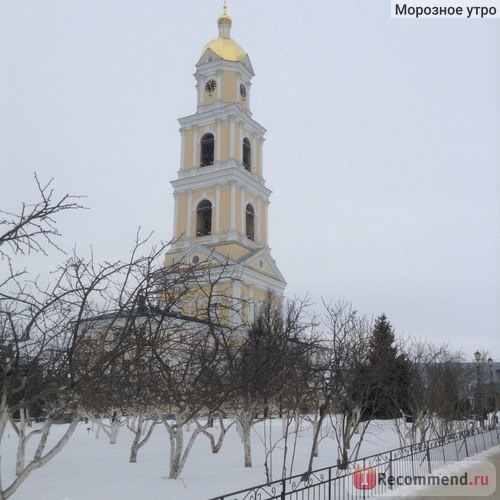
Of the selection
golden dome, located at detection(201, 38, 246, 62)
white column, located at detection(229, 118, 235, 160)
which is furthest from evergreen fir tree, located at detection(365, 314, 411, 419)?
golden dome, located at detection(201, 38, 246, 62)

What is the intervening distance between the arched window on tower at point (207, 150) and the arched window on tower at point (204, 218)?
4.31 m

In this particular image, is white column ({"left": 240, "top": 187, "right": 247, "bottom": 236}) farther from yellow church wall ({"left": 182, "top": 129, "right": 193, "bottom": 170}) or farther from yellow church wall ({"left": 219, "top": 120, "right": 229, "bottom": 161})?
yellow church wall ({"left": 182, "top": 129, "right": 193, "bottom": 170})

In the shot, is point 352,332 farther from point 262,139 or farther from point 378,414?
point 262,139

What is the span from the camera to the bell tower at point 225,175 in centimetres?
4984

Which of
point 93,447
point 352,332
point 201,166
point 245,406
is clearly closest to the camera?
point 245,406

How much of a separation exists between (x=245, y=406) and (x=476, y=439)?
10552 millimetres

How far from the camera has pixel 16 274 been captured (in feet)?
19.0

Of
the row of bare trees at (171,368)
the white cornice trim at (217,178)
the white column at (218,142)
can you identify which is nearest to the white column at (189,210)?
the white cornice trim at (217,178)

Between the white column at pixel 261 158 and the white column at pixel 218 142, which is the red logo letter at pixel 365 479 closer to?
the white column at pixel 218 142

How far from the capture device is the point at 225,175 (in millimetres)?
50531

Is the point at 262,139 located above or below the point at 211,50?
below

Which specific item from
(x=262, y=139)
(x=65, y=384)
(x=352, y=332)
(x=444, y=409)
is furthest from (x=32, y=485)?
(x=262, y=139)

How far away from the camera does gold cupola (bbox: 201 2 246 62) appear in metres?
54.3

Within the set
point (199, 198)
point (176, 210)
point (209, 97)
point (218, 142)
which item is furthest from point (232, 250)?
point (209, 97)
